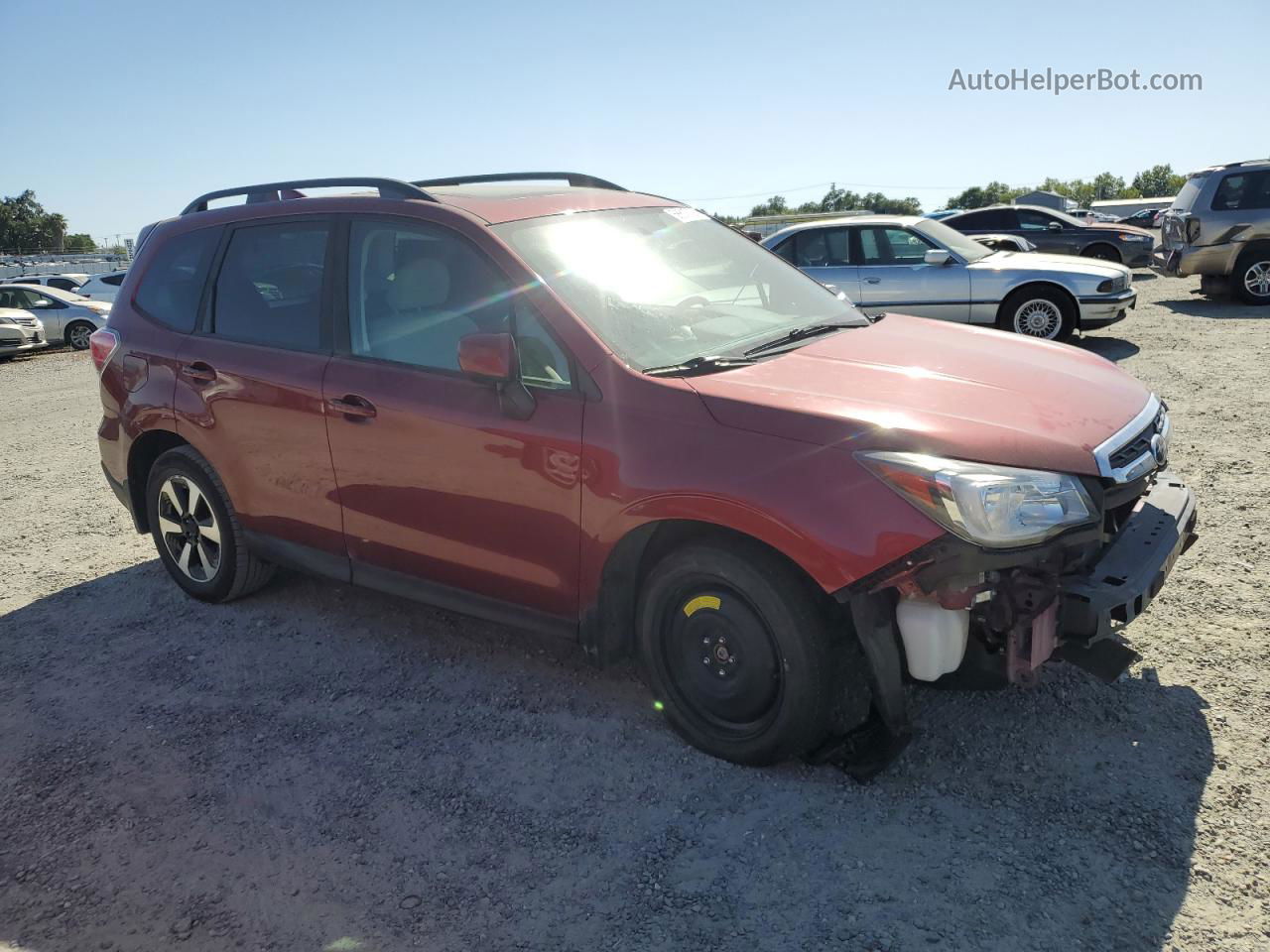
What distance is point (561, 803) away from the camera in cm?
315

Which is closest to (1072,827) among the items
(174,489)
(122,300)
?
(174,489)

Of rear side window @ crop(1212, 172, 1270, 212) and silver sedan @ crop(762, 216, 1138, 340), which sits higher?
rear side window @ crop(1212, 172, 1270, 212)

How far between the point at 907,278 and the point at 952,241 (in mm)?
805

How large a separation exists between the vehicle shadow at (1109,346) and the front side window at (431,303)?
856 cm

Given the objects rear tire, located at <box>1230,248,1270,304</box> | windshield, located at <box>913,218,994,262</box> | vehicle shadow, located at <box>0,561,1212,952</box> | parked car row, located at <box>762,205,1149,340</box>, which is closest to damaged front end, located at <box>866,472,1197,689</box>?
vehicle shadow, located at <box>0,561,1212,952</box>

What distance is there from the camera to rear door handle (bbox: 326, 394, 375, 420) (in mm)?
3822

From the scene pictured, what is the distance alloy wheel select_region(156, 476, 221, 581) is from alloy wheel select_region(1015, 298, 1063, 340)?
28.8 feet

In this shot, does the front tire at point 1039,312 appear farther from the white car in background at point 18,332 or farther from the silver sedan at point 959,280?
the white car in background at point 18,332

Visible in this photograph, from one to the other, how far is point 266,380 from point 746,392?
7.45 feet

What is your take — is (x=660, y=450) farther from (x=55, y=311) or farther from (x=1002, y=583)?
(x=55, y=311)

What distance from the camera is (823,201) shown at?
10712cm

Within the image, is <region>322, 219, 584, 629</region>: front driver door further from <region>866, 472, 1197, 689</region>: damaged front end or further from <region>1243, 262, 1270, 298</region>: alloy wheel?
<region>1243, 262, 1270, 298</region>: alloy wheel

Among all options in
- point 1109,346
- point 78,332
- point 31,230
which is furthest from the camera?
point 31,230

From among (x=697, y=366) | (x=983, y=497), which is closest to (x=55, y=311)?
(x=697, y=366)
